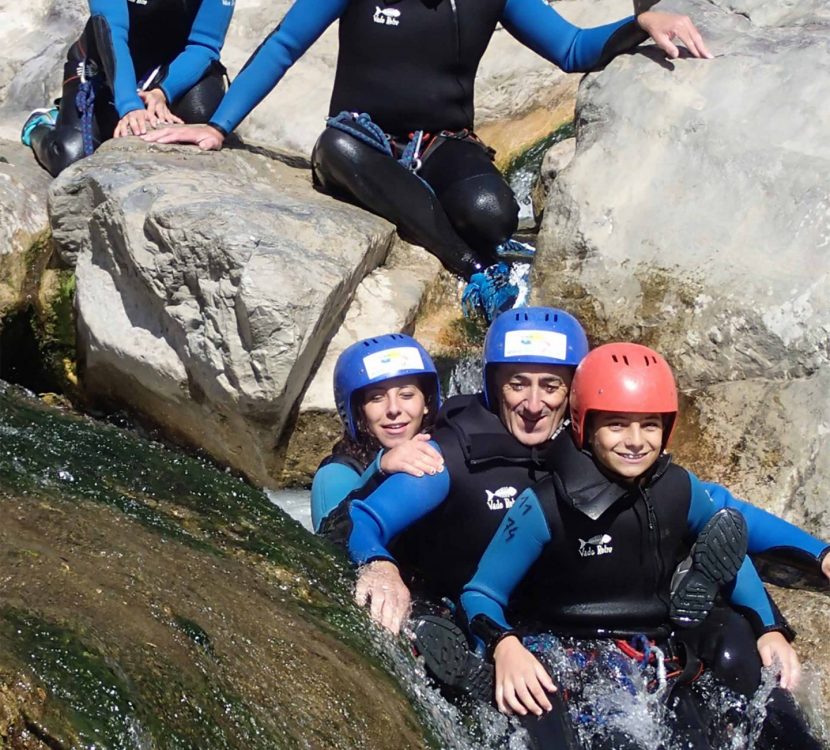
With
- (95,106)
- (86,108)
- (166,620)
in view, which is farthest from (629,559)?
(95,106)

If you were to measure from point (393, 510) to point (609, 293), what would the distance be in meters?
1.69

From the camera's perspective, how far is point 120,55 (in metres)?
5.58

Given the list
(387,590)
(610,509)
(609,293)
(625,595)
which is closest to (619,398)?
(610,509)

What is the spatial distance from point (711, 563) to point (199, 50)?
13.3 ft

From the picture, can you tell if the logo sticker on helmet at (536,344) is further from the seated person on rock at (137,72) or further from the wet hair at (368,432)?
the seated person on rock at (137,72)

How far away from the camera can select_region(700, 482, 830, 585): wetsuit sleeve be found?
3.37m

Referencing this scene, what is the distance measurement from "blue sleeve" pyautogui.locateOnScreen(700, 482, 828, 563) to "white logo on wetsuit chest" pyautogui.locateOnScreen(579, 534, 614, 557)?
38cm

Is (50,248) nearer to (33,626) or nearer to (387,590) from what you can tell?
(387,590)

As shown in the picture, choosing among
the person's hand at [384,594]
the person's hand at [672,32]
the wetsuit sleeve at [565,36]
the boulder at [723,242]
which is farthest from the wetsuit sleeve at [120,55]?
the person's hand at [384,594]

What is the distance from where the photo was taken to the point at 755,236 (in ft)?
14.4

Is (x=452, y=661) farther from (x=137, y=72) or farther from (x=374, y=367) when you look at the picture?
(x=137, y=72)

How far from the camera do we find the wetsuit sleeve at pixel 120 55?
5.54 m

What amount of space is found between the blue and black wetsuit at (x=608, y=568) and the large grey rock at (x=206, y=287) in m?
1.49

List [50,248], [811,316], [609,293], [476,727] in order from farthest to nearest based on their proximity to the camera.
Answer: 1. [50,248]
2. [609,293]
3. [811,316]
4. [476,727]
